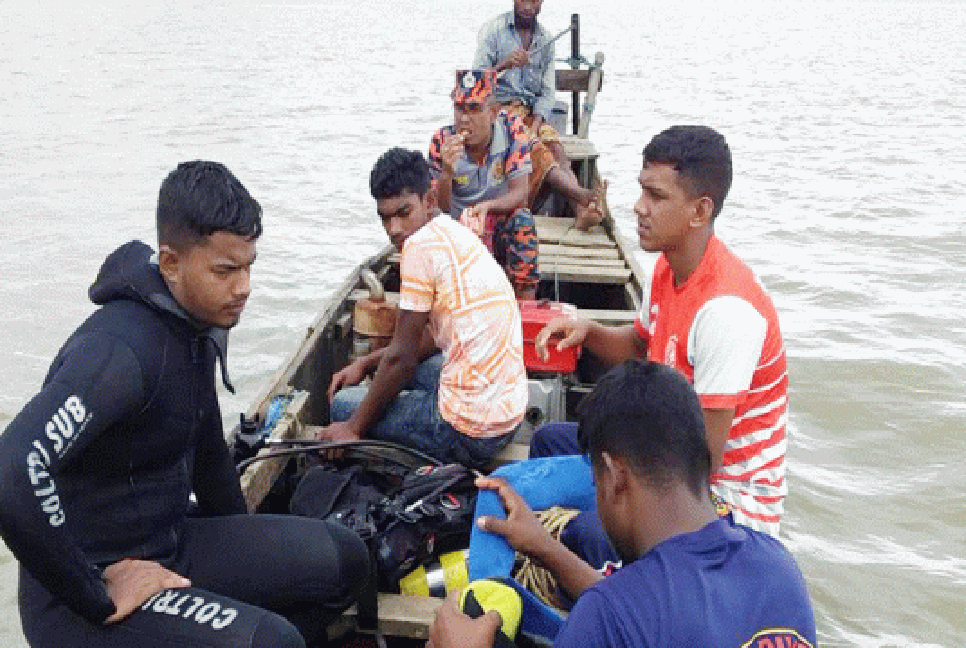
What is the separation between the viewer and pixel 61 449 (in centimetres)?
218

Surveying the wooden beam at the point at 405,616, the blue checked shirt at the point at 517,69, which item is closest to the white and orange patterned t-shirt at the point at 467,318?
the wooden beam at the point at 405,616

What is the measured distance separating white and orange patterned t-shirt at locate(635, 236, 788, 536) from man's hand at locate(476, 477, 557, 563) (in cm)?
62

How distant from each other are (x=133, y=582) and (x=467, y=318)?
1609mm

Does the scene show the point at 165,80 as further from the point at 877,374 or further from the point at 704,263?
the point at 704,263

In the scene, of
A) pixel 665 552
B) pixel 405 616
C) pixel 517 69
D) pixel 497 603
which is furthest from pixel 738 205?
pixel 665 552

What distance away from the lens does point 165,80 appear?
25.7 meters

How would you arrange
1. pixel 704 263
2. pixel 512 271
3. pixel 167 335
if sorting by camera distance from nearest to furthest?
pixel 167 335
pixel 704 263
pixel 512 271

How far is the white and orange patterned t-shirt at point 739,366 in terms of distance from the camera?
9.37 feet

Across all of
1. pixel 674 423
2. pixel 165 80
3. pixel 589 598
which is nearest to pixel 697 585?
pixel 589 598

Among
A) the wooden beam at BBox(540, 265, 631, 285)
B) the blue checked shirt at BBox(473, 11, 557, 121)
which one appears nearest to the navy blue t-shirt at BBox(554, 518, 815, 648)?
the wooden beam at BBox(540, 265, 631, 285)

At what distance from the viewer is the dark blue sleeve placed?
2.14 m

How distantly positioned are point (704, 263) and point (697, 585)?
1.45 m

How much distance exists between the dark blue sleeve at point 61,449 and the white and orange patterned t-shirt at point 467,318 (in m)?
1.50

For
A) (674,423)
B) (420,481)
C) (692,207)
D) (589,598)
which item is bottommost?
(420,481)
